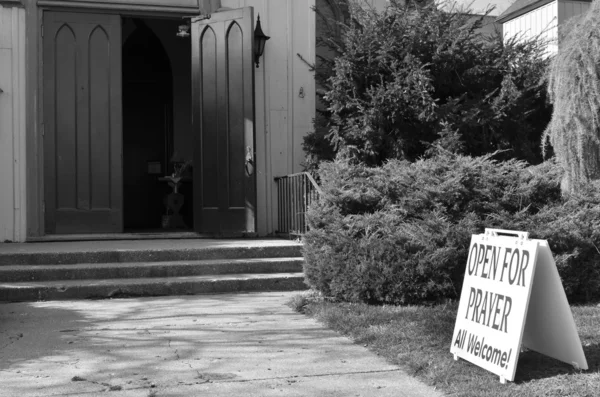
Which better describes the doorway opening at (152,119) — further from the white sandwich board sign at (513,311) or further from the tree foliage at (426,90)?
the white sandwich board sign at (513,311)

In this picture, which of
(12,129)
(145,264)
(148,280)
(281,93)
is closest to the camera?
(148,280)

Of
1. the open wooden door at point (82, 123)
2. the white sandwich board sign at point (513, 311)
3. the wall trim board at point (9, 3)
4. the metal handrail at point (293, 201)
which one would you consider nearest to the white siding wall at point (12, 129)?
the wall trim board at point (9, 3)

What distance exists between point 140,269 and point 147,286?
0.42 meters

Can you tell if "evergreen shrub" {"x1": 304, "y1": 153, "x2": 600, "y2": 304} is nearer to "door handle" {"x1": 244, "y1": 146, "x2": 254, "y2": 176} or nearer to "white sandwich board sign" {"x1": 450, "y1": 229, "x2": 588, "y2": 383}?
"white sandwich board sign" {"x1": 450, "y1": 229, "x2": 588, "y2": 383}

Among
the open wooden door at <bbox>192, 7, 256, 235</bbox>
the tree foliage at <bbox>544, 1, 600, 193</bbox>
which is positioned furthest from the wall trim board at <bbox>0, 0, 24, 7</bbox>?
the tree foliage at <bbox>544, 1, 600, 193</bbox>

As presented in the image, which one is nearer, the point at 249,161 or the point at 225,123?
the point at 249,161

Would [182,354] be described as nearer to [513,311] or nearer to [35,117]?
[513,311]

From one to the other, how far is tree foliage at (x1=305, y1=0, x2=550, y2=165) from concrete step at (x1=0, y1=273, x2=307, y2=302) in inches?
79.5

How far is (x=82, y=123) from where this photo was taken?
9297 millimetres

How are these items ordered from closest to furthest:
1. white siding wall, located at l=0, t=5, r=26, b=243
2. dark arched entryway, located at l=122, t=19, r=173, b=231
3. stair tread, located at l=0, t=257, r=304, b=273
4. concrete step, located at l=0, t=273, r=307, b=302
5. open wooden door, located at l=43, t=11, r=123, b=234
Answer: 1. concrete step, located at l=0, t=273, r=307, b=302
2. stair tread, located at l=0, t=257, r=304, b=273
3. white siding wall, located at l=0, t=5, r=26, b=243
4. open wooden door, located at l=43, t=11, r=123, b=234
5. dark arched entryway, located at l=122, t=19, r=173, b=231

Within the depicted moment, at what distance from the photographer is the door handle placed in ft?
29.3

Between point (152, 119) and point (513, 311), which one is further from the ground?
point (152, 119)

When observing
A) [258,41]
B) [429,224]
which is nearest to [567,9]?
[258,41]

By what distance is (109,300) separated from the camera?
21.6 feet
